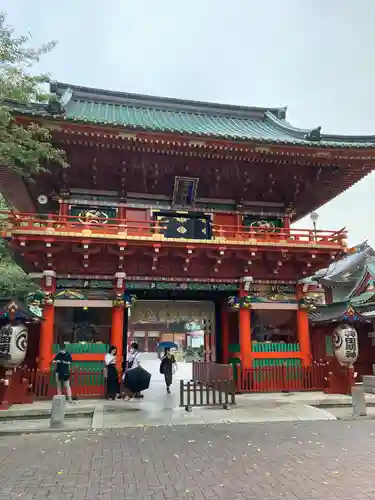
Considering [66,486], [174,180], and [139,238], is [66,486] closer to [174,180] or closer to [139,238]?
[139,238]

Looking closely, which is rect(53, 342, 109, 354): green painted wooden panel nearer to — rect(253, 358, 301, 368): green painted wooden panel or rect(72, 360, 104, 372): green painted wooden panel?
rect(72, 360, 104, 372): green painted wooden panel

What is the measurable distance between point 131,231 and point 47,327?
4.46m

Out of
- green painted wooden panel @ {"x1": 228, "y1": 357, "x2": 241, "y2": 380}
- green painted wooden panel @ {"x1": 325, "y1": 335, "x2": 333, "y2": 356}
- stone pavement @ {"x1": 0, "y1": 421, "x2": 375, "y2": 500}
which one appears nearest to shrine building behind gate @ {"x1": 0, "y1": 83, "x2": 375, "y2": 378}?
green painted wooden panel @ {"x1": 228, "y1": 357, "x2": 241, "y2": 380}

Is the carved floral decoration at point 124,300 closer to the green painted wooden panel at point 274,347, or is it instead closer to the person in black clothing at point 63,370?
the person in black clothing at point 63,370

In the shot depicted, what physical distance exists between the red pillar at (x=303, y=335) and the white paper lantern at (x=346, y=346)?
1.10 m

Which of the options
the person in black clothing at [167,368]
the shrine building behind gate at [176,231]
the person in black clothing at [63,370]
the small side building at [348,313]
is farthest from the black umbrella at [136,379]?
the small side building at [348,313]

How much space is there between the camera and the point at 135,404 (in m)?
11.9

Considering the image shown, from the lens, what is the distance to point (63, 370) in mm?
11633

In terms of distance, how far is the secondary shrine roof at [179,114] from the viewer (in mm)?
16534

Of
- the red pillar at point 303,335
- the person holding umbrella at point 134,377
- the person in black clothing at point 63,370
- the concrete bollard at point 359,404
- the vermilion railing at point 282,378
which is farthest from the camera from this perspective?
the red pillar at point 303,335

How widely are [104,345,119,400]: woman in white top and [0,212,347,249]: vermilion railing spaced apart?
389 cm

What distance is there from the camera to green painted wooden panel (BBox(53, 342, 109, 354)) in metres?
12.9

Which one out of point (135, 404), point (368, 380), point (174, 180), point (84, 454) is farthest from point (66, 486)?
point (368, 380)

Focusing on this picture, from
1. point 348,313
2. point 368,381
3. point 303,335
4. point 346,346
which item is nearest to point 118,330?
point 303,335
